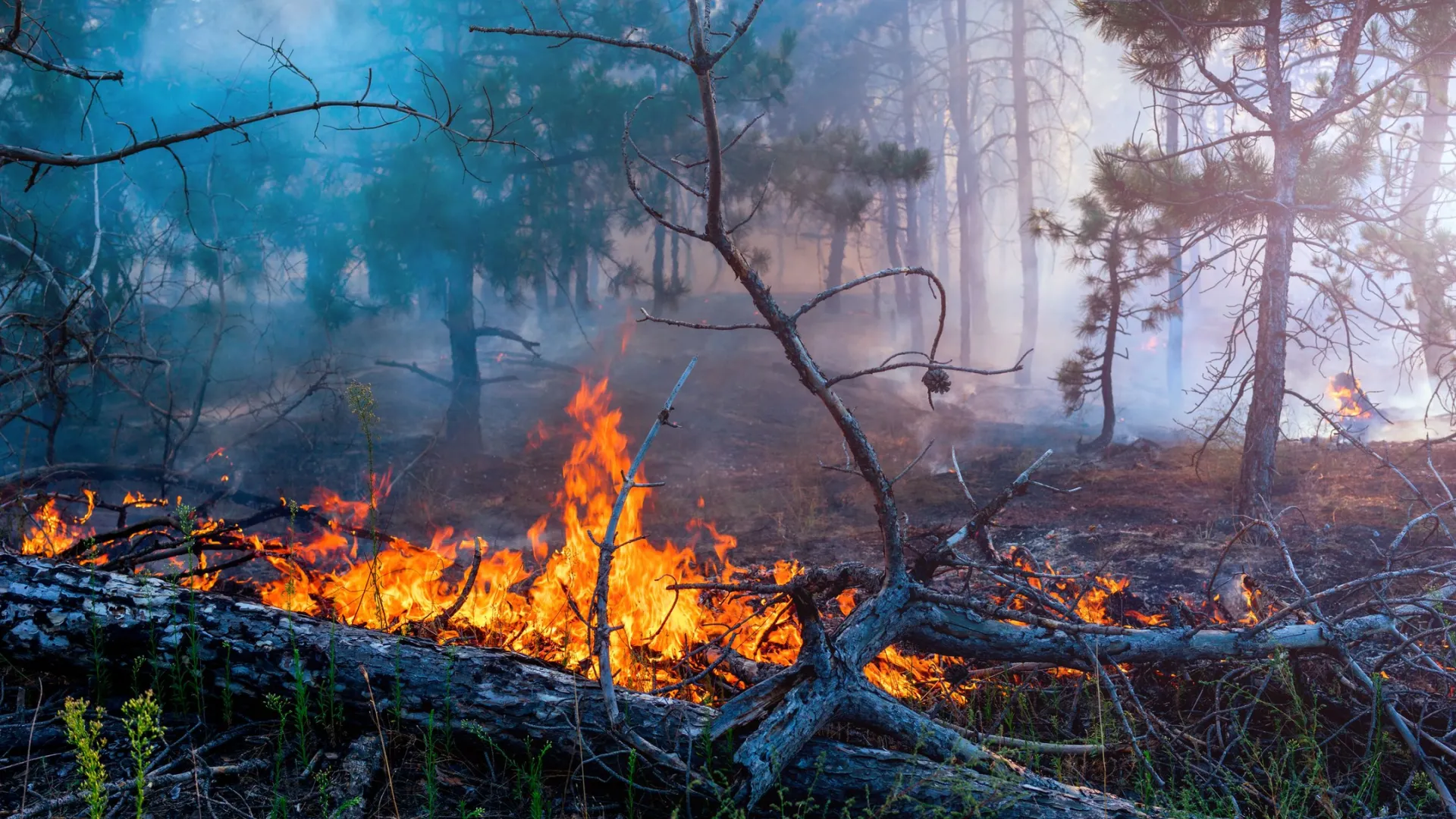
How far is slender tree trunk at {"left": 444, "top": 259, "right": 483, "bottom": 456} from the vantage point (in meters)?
13.8

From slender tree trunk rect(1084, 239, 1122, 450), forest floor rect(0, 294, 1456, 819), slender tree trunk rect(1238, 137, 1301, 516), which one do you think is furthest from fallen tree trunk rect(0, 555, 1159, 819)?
slender tree trunk rect(1084, 239, 1122, 450)

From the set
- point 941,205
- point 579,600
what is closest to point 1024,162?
point 941,205

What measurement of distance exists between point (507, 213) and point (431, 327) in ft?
45.2

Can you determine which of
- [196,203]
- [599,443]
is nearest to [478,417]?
[599,443]

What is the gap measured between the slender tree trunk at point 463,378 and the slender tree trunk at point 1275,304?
11.4 meters

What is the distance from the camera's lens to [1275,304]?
23.6 ft

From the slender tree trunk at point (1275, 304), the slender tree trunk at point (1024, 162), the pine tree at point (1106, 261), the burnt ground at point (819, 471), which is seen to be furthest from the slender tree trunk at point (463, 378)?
the slender tree trunk at point (1024, 162)

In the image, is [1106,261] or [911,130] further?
[911,130]

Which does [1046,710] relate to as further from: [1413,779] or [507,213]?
[507,213]

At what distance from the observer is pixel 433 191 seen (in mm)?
12375

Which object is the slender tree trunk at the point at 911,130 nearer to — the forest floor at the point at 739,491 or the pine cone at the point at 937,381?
the forest floor at the point at 739,491

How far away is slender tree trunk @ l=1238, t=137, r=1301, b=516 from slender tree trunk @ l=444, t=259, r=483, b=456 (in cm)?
1143

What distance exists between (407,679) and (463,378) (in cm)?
1192

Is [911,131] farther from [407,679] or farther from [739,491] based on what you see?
[407,679]
